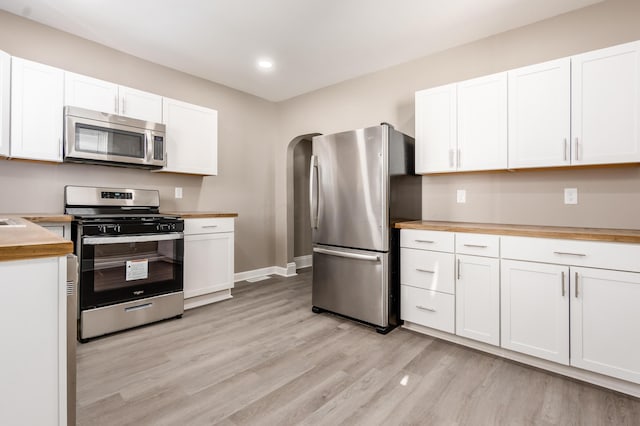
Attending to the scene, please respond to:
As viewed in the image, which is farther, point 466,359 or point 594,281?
point 466,359

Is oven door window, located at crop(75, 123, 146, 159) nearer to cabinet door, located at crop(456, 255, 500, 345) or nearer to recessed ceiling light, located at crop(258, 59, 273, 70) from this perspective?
recessed ceiling light, located at crop(258, 59, 273, 70)

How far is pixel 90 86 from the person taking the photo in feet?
9.34

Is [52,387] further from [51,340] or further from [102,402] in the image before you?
[102,402]

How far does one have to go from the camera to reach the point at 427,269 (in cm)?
264

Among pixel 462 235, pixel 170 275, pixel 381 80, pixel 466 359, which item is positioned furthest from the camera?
pixel 381 80

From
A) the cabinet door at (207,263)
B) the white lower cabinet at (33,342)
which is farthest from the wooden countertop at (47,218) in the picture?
the white lower cabinet at (33,342)

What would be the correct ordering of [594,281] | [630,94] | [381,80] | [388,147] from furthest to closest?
1. [381,80]
2. [388,147]
3. [630,94]
4. [594,281]

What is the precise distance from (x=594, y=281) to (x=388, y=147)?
1.65 metres

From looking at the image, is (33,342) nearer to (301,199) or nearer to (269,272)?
(269,272)

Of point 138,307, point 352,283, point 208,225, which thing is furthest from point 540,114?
point 138,307

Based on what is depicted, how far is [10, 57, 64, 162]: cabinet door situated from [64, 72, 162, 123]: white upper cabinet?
0.09 meters

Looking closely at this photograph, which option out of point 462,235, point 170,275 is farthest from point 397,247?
point 170,275

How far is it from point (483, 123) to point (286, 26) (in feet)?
6.17

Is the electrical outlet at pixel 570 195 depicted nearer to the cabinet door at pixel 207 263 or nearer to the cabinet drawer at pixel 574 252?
the cabinet drawer at pixel 574 252
